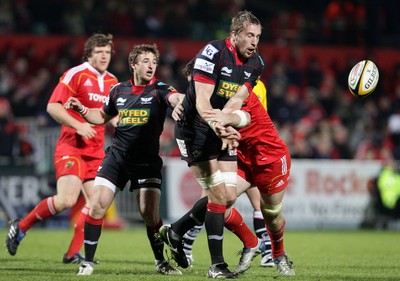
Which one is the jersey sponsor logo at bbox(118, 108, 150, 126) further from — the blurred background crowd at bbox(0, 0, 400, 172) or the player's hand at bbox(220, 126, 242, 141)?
the blurred background crowd at bbox(0, 0, 400, 172)

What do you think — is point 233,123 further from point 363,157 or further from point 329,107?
point 329,107

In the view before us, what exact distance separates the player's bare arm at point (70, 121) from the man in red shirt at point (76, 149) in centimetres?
2

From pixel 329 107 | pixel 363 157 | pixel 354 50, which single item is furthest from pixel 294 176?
pixel 354 50

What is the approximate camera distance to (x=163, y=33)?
22781 mm

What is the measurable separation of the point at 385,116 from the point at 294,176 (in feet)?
16.5

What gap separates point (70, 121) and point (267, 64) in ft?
45.6

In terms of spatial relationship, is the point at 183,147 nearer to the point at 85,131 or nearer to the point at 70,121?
the point at 85,131

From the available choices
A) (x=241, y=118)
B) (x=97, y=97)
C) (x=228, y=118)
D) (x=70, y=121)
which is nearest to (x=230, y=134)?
(x=228, y=118)

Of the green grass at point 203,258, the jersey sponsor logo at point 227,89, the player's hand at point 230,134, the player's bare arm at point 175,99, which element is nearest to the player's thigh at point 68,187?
Result: the green grass at point 203,258

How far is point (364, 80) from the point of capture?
9945mm

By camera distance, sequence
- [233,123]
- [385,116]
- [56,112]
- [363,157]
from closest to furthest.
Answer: [233,123]
[56,112]
[363,157]
[385,116]

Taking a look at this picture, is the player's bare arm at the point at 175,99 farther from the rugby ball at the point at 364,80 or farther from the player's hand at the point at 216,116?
the rugby ball at the point at 364,80

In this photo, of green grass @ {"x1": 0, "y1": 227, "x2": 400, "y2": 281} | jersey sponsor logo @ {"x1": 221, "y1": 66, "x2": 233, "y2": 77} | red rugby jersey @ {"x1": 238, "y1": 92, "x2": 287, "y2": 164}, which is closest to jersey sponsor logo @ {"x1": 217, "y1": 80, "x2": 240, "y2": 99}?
jersey sponsor logo @ {"x1": 221, "y1": 66, "x2": 233, "y2": 77}

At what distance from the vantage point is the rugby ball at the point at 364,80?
9.91 metres
